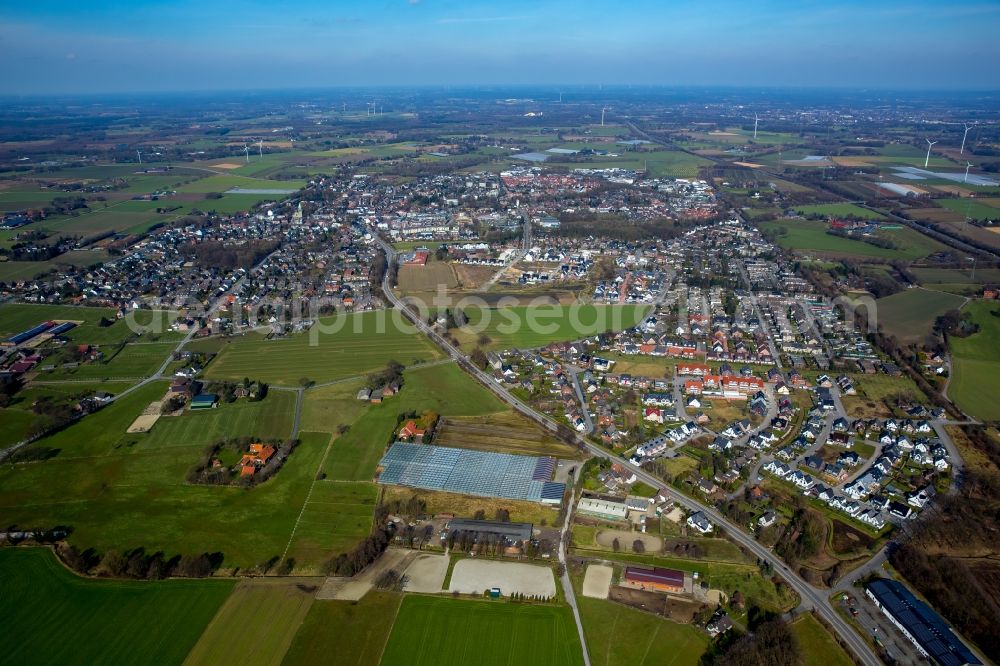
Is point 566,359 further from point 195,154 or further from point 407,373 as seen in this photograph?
point 195,154

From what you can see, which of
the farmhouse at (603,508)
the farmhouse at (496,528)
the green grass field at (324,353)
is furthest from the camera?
the green grass field at (324,353)

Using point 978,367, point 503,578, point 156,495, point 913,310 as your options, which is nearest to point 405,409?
point 156,495

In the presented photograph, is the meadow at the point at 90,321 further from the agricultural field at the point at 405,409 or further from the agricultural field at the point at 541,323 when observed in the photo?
the agricultural field at the point at 541,323

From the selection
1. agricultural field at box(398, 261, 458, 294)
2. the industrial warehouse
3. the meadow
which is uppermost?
agricultural field at box(398, 261, 458, 294)

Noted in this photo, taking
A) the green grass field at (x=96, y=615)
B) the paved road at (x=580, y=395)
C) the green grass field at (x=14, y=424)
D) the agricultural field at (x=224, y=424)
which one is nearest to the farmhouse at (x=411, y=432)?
the agricultural field at (x=224, y=424)

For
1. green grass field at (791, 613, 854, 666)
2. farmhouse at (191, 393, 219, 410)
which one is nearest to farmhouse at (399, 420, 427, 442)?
farmhouse at (191, 393, 219, 410)

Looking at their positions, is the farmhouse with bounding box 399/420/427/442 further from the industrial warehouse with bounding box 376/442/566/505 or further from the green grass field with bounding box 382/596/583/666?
the green grass field with bounding box 382/596/583/666
